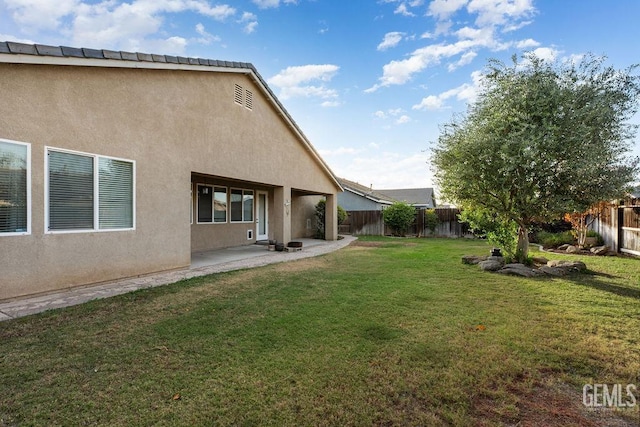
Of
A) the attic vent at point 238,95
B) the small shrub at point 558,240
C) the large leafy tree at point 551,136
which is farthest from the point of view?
the small shrub at point 558,240

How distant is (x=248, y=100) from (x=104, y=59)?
531 centimetres

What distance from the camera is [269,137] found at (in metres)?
12.5

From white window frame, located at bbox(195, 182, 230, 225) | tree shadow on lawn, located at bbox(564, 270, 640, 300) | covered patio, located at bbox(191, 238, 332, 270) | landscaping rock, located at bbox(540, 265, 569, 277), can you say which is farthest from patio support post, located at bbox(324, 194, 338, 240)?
tree shadow on lawn, located at bbox(564, 270, 640, 300)

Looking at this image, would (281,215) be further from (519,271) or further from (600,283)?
(600,283)

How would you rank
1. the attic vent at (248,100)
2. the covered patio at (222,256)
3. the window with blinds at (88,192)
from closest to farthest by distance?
the window with blinds at (88,192)
the covered patio at (222,256)
the attic vent at (248,100)

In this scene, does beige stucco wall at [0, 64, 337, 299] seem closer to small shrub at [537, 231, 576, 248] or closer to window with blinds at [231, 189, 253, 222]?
window with blinds at [231, 189, 253, 222]

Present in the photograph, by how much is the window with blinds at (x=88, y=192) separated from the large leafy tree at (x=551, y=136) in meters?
8.52

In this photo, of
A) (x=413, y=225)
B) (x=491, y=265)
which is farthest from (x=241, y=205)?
(x=413, y=225)

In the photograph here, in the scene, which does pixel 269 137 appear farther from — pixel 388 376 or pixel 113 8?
pixel 388 376

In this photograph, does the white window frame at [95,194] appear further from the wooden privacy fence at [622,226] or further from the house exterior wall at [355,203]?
the house exterior wall at [355,203]

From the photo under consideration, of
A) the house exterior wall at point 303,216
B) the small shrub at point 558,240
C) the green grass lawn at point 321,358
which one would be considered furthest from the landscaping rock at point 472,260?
the house exterior wall at point 303,216

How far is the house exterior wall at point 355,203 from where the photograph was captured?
27.5 m

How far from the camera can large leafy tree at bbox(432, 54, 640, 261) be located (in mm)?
7637

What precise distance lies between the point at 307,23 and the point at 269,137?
15.5ft
